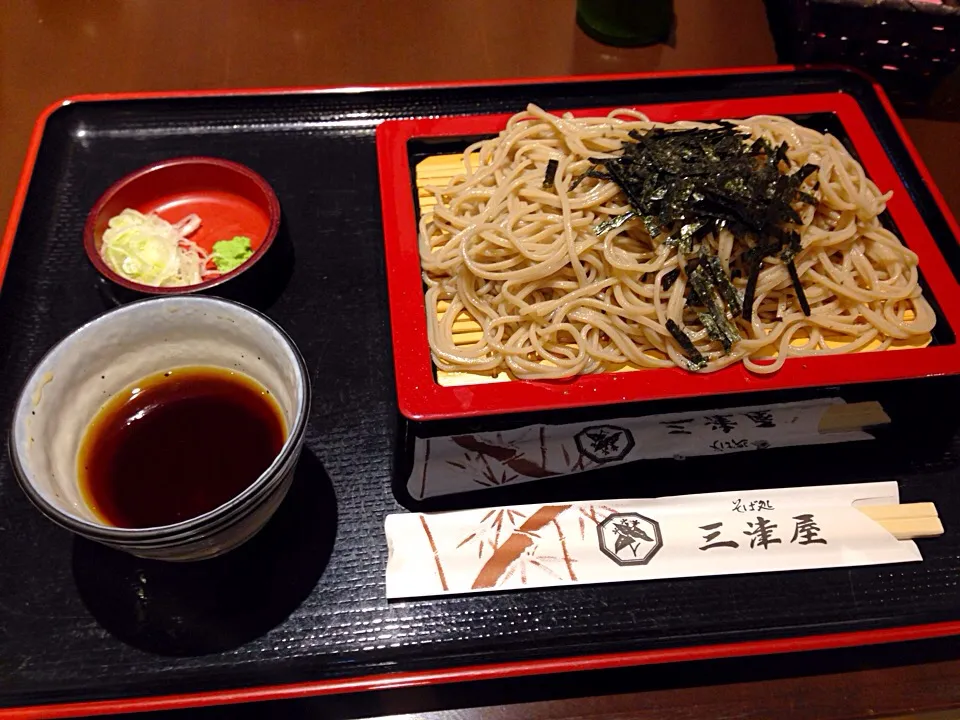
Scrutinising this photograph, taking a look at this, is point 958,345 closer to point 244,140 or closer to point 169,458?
point 169,458

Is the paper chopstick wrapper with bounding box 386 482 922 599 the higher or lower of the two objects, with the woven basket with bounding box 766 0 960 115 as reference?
lower

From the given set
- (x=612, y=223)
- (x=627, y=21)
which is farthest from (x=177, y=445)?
(x=627, y=21)

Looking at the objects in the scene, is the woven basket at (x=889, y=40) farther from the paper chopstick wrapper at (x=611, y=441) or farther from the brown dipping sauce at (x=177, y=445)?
the brown dipping sauce at (x=177, y=445)

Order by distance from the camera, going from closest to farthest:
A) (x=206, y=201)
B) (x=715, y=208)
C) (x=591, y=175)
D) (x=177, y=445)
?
(x=177, y=445), (x=715, y=208), (x=591, y=175), (x=206, y=201)

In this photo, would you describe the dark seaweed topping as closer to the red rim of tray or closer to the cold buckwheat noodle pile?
the cold buckwheat noodle pile

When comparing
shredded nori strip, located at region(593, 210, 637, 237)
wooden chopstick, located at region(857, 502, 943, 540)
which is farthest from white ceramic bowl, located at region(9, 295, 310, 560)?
wooden chopstick, located at region(857, 502, 943, 540)

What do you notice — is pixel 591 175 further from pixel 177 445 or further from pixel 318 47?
pixel 318 47
